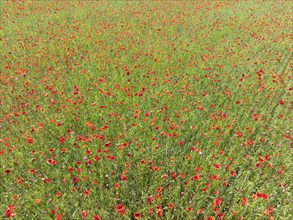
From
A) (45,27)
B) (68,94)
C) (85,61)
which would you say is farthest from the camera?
(45,27)

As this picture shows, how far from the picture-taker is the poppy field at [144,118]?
8.18ft

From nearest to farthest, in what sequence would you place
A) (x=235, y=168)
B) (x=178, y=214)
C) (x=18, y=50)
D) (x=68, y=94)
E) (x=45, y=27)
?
(x=178, y=214) → (x=235, y=168) → (x=68, y=94) → (x=18, y=50) → (x=45, y=27)

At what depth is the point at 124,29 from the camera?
296 inches

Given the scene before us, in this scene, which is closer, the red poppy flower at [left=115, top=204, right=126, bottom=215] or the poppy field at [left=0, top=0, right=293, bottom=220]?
the red poppy flower at [left=115, top=204, right=126, bottom=215]

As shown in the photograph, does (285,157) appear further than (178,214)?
Yes

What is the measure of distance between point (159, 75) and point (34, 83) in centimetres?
254

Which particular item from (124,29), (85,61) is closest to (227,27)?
(124,29)

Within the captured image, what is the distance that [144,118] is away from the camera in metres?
3.42

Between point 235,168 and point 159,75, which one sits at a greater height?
point 159,75

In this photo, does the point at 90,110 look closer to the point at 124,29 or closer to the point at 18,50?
the point at 18,50

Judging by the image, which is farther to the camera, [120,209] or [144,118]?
[144,118]

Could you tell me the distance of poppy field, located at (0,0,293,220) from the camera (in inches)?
98.2

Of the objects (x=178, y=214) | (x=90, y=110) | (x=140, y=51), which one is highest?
(x=140, y=51)

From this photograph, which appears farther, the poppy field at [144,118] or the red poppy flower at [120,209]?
the poppy field at [144,118]
